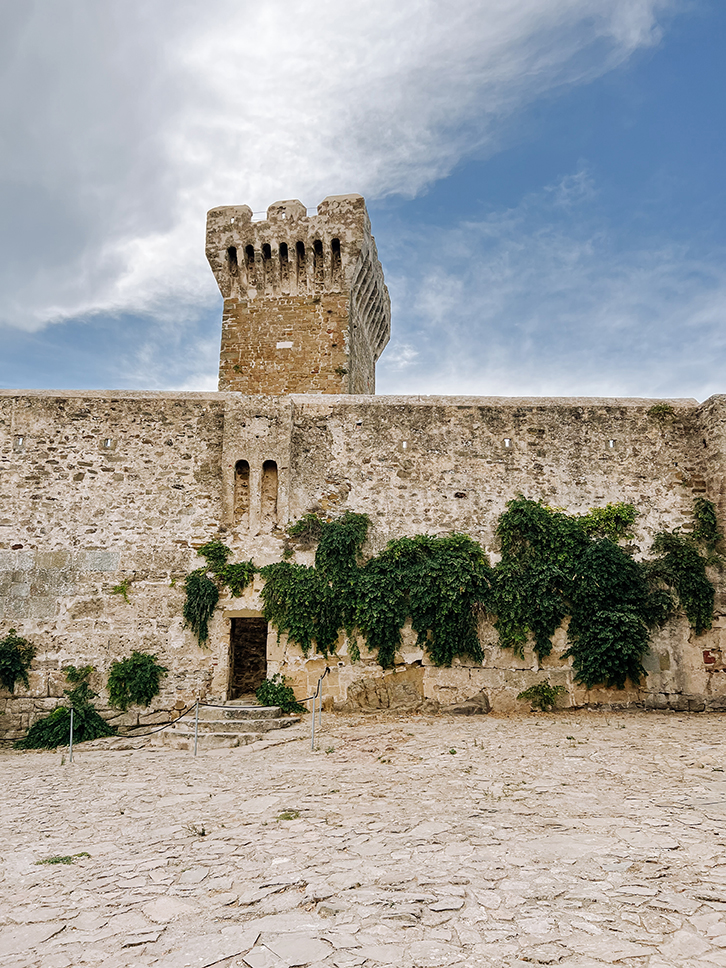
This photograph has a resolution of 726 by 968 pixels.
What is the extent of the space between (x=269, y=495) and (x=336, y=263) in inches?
341

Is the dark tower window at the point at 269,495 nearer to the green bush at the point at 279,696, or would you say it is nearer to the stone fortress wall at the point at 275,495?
the stone fortress wall at the point at 275,495

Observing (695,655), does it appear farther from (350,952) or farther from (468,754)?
(350,952)

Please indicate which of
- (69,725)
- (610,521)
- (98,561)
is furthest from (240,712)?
(610,521)

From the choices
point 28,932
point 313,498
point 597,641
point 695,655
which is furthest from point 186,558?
point 695,655

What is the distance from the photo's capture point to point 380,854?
501cm

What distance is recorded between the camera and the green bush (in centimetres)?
1099

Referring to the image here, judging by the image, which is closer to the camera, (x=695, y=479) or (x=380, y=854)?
(x=380, y=854)

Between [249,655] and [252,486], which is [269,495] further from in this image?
[249,655]

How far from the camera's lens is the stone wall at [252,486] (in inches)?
446

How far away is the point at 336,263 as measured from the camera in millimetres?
18000

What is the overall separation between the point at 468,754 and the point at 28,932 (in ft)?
17.4

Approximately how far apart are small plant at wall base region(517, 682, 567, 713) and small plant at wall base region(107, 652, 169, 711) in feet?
19.6

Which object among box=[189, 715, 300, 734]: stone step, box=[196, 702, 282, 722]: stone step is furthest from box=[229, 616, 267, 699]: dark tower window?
box=[189, 715, 300, 734]: stone step

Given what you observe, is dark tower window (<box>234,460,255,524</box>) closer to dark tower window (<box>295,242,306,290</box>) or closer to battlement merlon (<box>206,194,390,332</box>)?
battlement merlon (<box>206,194,390,332</box>)
